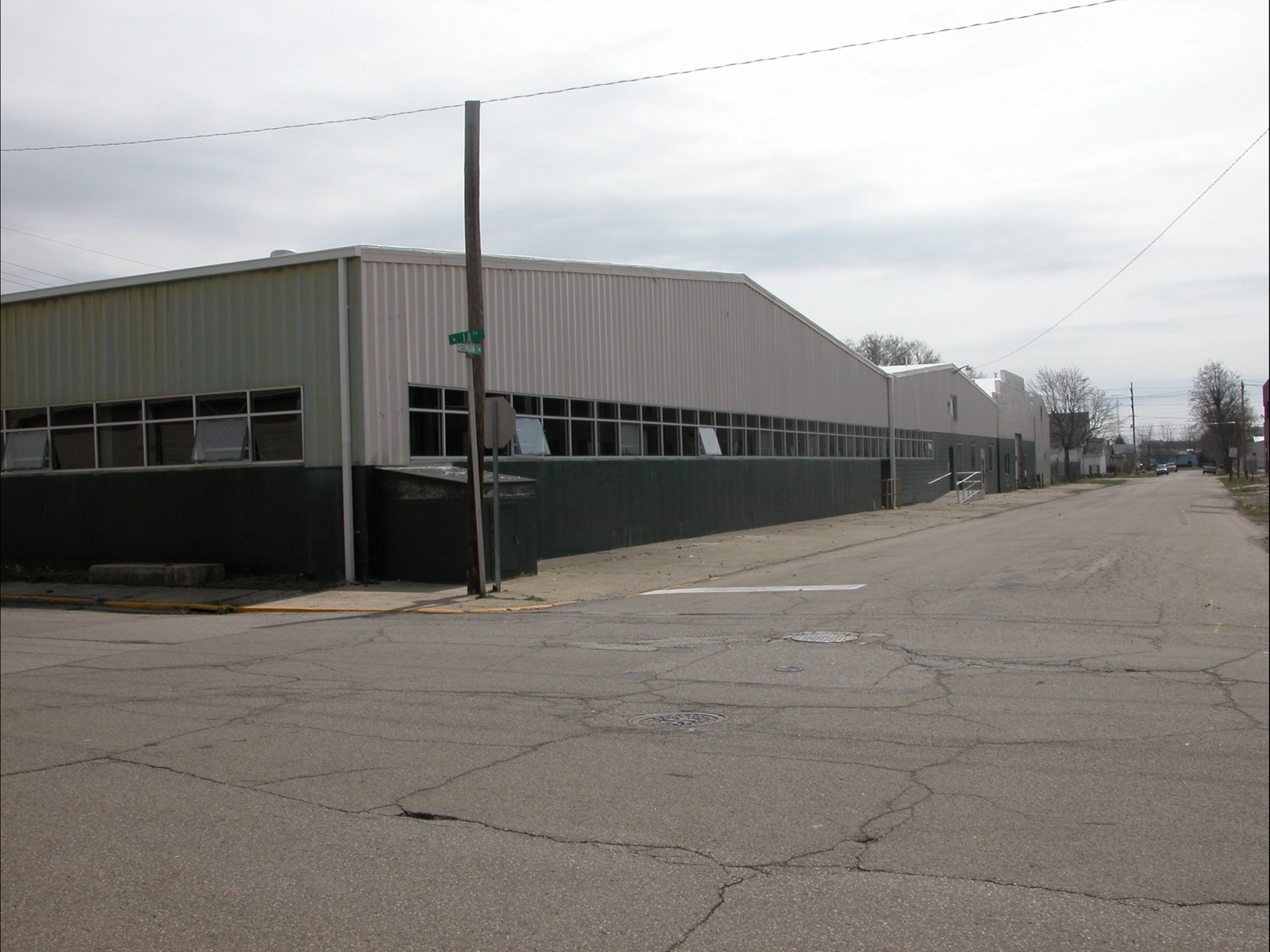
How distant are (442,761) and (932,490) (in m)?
47.2

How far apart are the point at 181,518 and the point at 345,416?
4551 mm

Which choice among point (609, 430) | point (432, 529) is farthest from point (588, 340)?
point (432, 529)

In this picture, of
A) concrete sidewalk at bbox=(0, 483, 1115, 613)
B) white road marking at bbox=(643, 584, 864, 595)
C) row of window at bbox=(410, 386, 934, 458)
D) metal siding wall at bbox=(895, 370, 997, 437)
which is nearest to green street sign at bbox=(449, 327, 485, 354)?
row of window at bbox=(410, 386, 934, 458)

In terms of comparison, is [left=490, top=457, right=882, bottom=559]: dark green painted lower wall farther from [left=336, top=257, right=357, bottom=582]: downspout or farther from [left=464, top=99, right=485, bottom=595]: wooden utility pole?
[left=464, top=99, right=485, bottom=595]: wooden utility pole

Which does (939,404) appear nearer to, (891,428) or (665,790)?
(891,428)

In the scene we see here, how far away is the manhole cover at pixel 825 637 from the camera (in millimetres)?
10242

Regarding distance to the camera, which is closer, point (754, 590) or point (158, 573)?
point (754, 590)

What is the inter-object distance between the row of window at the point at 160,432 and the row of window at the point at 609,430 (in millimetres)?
2324

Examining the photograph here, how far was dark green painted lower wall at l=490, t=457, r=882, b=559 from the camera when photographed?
70.2 feet

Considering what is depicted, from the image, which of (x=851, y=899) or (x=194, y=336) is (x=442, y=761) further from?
(x=194, y=336)

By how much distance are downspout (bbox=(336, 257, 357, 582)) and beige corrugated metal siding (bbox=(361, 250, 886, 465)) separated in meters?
0.31

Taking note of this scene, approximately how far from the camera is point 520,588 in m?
16.5

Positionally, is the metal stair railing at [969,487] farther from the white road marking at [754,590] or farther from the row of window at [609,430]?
the white road marking at [754,590]

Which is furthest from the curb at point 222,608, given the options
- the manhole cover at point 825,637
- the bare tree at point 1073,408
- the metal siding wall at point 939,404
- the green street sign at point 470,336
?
the bare tree at point 1073,408
